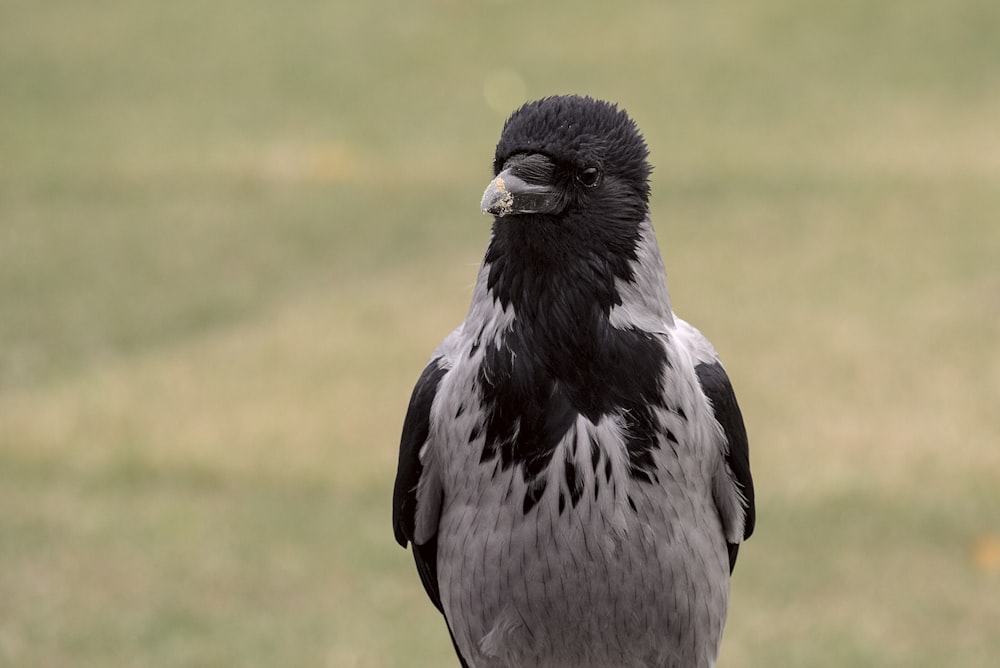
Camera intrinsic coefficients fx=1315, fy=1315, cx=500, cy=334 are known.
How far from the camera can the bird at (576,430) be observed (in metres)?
2.83

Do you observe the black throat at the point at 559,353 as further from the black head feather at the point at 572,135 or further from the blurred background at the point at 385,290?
the blurred background at the point at 385,290

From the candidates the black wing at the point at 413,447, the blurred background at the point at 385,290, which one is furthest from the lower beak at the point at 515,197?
the blurred background at the point at 385,290

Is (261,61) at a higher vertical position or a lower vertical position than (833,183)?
higher

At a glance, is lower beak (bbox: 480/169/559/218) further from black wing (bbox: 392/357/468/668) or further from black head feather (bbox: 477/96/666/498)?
black wing (bbox: 392/357/468/668)

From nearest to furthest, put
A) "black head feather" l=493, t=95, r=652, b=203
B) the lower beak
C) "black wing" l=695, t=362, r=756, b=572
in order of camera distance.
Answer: the lower beak → "black head feather" l=493, t=95, r=652, b=203 → "black wing" l=695, t=362, r=756, b=572

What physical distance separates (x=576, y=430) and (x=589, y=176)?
1.87 feet

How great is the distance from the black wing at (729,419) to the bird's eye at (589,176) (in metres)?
0.62

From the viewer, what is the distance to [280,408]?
8898 mm

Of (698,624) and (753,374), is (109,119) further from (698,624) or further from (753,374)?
(698,624)

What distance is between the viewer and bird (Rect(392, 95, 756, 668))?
9.29 feet

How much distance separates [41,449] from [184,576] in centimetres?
196

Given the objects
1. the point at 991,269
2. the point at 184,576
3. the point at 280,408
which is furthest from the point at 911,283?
the point at 184,576

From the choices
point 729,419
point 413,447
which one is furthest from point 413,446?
point 729,419

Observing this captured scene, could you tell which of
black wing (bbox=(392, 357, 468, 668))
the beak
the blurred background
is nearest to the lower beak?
the beak
